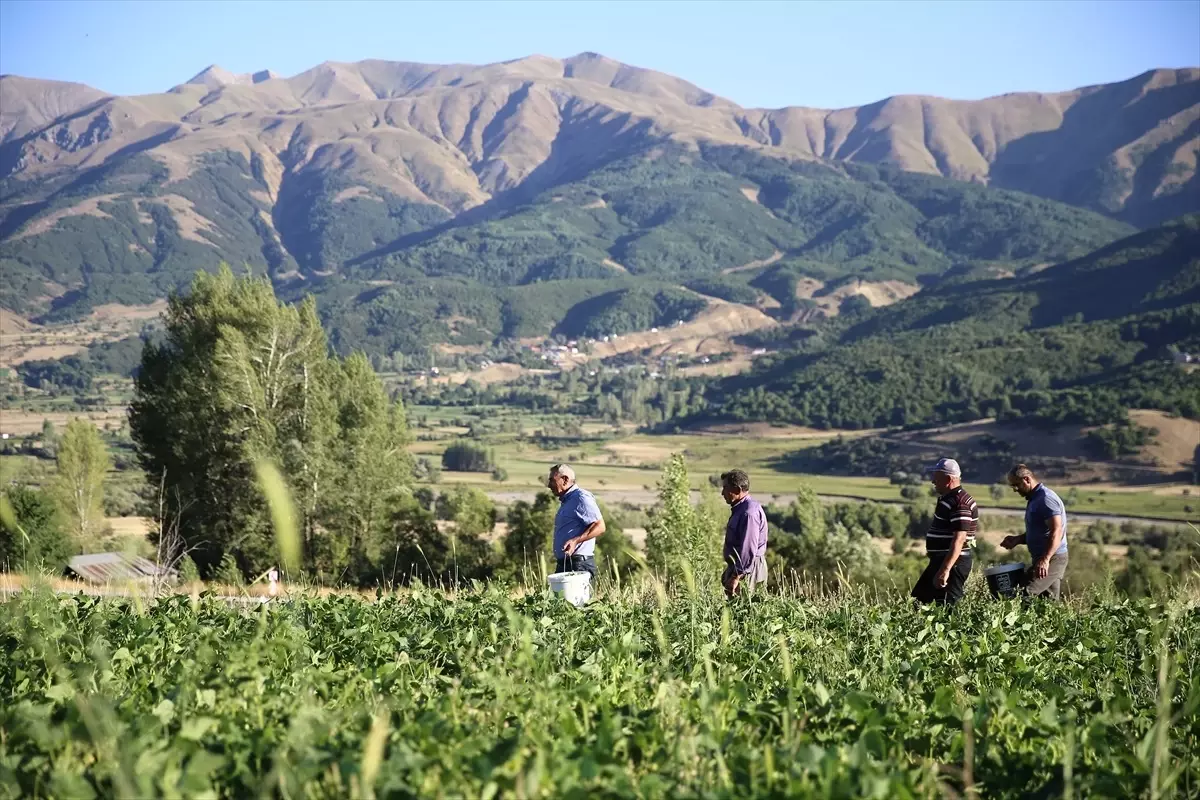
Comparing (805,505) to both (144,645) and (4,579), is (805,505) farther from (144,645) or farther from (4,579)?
(144,645)

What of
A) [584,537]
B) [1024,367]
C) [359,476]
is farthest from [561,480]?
[1024,367]

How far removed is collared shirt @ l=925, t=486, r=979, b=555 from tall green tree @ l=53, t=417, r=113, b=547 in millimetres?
43440

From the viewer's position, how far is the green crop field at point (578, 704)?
3.86 m

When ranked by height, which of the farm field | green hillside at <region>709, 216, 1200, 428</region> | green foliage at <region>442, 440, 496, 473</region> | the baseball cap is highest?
the baseball cap

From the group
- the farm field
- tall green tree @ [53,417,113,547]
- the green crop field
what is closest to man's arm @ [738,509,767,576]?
the green crop field

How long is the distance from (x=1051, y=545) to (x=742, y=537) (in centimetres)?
285

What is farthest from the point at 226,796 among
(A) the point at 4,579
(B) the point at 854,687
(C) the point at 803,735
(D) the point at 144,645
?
(A) the point at 4,579

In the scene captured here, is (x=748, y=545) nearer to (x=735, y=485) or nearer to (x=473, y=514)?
(x=735, y=485)

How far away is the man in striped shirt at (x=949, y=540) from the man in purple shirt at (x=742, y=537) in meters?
1.44

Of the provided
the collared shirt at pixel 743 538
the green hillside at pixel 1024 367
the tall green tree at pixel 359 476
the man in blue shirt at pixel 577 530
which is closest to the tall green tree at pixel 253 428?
the tall green tree at pixel 359 476

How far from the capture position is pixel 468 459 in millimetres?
112062

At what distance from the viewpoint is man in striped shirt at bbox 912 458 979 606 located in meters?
9.50

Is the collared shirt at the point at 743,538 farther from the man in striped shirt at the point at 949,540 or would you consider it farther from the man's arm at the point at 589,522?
the man in striped shirt at the point at 949,540

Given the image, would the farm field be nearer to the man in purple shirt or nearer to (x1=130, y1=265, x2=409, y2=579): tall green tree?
(x1=130, y1=265, x2=409, y2=579): tall green tree
